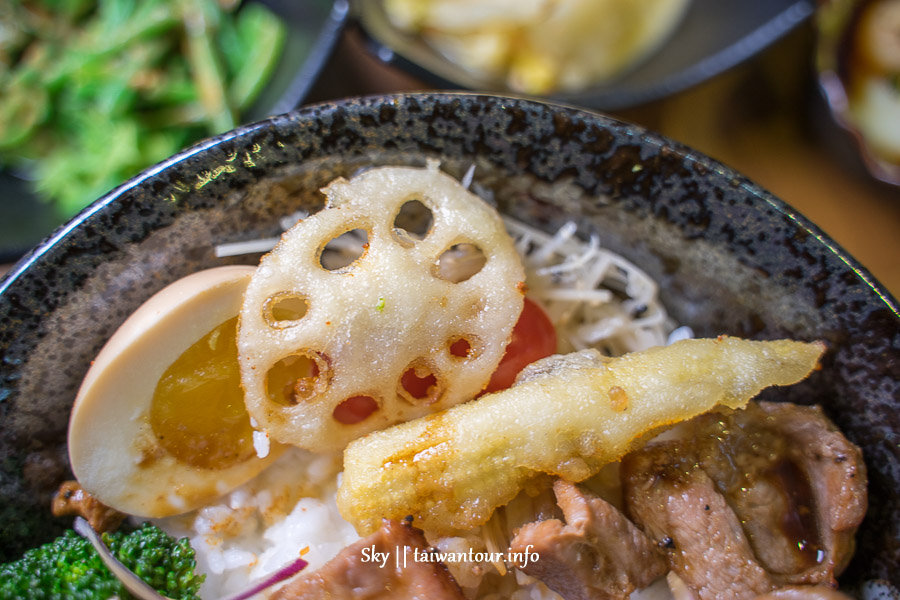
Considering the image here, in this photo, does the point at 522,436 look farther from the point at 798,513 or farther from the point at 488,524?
the point at 798,513

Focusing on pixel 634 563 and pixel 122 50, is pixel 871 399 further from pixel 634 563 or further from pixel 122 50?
pixel 122 50

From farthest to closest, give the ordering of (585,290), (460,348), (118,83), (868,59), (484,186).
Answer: (118,83) → (868,59) → (585,290) → (484,186) → (460,348)

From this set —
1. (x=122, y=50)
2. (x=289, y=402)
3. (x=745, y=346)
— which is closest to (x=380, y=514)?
(x=289, y=402)

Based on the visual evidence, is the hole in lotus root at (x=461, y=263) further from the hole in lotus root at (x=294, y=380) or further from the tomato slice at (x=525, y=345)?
the hole in lotus root at (x=294, y=380)

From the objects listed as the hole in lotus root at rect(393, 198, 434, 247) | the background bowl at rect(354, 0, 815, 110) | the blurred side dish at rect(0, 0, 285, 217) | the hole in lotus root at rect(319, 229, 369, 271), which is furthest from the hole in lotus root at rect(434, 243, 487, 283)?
the blurred side dish at rect(0, 0, 285, 217)

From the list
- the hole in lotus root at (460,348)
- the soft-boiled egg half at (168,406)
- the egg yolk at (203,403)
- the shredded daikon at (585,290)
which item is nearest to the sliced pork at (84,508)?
the soft-boiled egg half at (168,406)

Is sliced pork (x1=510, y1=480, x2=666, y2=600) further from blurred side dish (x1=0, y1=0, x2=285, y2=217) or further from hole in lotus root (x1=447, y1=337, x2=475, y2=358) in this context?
blurred side dish (x1=0, y1=0, x2=285, y2=217)

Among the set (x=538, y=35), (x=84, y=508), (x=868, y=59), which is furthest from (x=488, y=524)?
(x=868, y=59)
